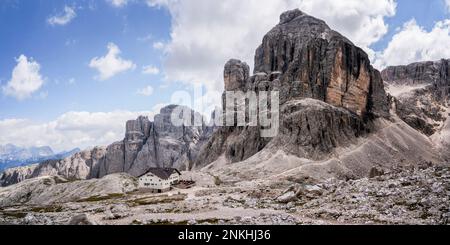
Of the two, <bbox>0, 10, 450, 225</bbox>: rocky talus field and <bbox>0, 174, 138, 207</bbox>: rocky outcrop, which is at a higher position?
<bbox>0, 10, 450, 225</bbox>: rocky talus field

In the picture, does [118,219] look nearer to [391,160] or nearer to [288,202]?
[288,202]

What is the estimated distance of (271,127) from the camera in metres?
187

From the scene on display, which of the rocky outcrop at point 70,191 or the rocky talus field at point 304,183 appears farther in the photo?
the rocky outcrop at point 70,191

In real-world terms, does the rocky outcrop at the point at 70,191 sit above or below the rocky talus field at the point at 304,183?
below

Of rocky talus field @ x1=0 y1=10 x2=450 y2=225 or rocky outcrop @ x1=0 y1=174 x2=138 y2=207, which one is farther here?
rocky outcrop @ x1=0 y1=174 x2=138 y2=207

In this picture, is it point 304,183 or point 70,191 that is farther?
point 70,191

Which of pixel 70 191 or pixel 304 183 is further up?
pixel 304 183

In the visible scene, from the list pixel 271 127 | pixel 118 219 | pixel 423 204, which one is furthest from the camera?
pixel 271 127

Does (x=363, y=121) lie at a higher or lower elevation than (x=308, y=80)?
lower
